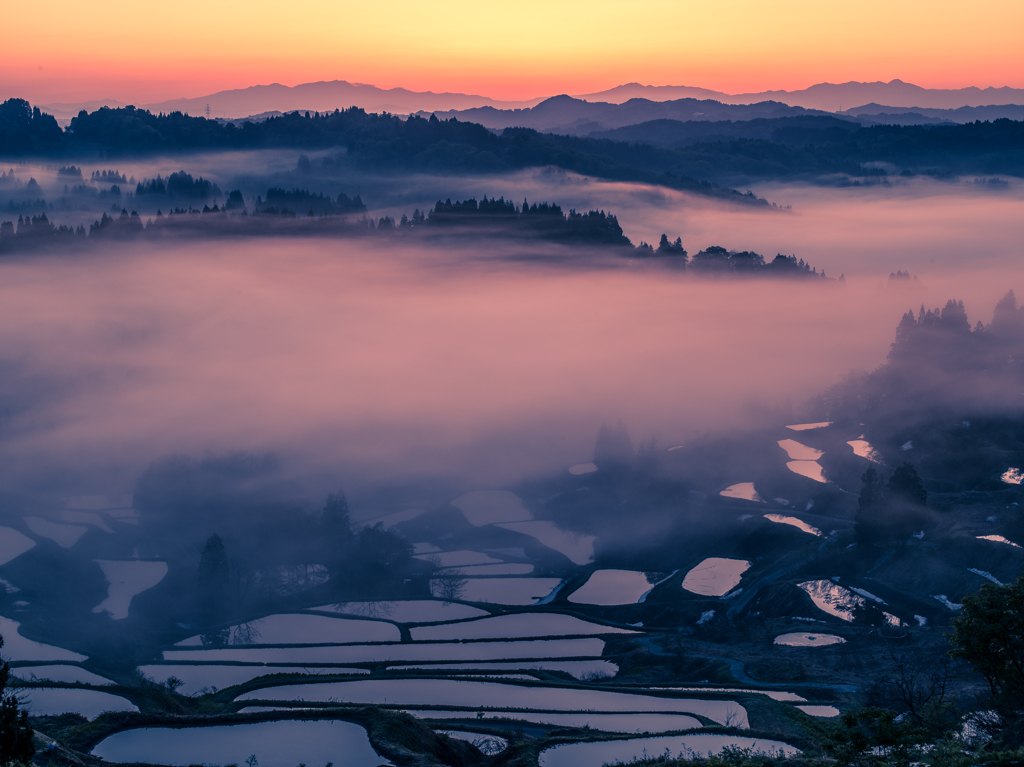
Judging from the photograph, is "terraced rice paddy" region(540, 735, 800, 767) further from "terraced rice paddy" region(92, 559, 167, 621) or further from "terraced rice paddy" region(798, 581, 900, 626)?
"terraced rice paddy" region(92, 559, 167, 621)

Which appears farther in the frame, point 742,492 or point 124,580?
point 742,492

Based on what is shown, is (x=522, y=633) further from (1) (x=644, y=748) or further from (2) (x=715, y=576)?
(1) (x=644, y=748)

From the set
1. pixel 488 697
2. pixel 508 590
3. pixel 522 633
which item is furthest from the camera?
pixel 508 590

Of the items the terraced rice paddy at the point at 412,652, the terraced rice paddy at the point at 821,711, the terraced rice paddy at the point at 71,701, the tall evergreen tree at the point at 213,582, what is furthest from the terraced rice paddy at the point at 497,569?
the terraced rice paddy at the point at 71,701

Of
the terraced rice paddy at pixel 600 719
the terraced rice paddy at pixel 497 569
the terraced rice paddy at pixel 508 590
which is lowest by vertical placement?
the terraced rice paddy at pixel 497 569

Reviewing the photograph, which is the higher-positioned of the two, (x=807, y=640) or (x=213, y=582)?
(x=807, y=640)

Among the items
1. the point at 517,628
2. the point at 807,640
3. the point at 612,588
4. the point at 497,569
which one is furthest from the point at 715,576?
the point at 497,569

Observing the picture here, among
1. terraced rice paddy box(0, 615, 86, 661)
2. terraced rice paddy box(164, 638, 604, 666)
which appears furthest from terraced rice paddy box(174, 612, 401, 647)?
terraced rice paddy box(0, 615, 86, 661)

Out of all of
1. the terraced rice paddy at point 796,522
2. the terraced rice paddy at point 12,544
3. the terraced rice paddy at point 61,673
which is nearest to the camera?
the terraced rice paddy at point 61,673

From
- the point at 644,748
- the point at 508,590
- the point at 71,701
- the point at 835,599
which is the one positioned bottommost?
the point at 508,590

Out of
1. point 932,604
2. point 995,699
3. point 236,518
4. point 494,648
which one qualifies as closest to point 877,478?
point 932,604

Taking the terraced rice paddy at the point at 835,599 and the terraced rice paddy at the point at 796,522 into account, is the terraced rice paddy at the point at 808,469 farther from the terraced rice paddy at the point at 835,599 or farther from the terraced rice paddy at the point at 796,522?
the terraced rice paddy at the point at 835,599

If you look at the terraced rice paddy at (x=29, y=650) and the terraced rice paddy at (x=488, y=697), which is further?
the terraced rice paddy at (x=29, y=650)
